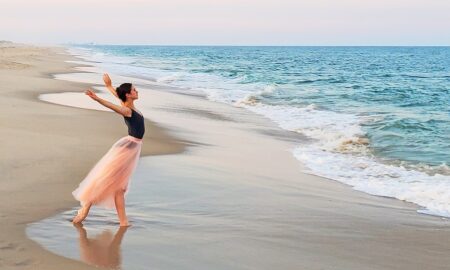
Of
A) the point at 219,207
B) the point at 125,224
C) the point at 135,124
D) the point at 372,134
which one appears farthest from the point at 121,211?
the point at 372,134

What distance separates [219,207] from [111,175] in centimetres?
157

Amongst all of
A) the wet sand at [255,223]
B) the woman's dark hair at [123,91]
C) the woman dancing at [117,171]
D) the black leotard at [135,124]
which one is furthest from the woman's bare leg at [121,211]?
the woman's dark hair at [123,91]

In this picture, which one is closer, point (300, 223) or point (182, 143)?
point (300, 223)

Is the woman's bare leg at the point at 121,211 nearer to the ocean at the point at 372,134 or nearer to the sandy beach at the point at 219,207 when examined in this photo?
the sandy beach at the point at 219,207

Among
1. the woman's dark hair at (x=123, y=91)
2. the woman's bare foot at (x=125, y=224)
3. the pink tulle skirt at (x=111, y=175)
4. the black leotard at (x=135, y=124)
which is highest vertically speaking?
the woman's dark hair at (x=123, y=91)

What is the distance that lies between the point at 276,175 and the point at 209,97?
1616cm

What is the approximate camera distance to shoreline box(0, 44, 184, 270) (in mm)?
4793

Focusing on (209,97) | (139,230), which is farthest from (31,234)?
(209,97)

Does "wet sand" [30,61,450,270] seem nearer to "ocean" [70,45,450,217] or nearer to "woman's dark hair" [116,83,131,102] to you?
"ocean" [70,45,450,217]

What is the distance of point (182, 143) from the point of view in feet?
37.3

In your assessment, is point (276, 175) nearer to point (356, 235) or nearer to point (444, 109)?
point (356, 235)

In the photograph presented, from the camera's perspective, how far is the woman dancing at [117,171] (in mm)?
5633

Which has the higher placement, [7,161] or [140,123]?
[140,123]

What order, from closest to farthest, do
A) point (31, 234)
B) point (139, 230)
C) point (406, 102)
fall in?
1. point (31, 234)
2. point (139, 230)
3. point (406, 102)
